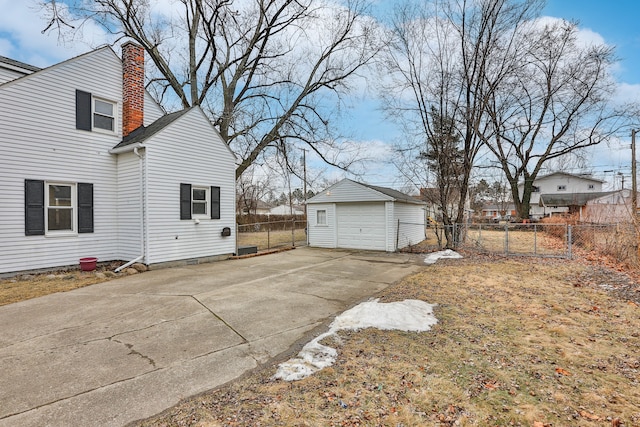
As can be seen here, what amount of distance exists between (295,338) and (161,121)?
352 inches

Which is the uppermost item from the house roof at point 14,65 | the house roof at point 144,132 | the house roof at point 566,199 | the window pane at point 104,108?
the house roof at point 14,65

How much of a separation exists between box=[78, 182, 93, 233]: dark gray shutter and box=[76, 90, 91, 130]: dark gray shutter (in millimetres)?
1652

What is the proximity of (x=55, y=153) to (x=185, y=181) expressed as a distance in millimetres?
3186

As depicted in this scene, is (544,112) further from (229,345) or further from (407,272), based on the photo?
(229,345)

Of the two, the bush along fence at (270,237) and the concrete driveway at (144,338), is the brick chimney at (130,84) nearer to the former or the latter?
the bush along fence at (270,237)

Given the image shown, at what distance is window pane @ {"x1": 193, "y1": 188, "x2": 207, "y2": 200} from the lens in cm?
1017

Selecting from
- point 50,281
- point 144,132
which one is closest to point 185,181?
point 144,132

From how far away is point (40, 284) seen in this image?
22.6ft

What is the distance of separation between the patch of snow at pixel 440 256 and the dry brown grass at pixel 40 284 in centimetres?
946

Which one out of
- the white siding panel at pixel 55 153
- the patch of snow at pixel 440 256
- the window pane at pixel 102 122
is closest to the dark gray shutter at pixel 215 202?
the white siding panel at pixel 55 153

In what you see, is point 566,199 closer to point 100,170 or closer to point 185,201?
point 185,201

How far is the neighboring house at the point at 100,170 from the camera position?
7562 millimetres

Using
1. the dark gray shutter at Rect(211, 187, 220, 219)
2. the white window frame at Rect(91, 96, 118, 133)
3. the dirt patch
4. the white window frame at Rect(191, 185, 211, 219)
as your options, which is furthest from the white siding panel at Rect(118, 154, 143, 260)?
the dark gray shutter at Rect(211, 187, 220, 219)

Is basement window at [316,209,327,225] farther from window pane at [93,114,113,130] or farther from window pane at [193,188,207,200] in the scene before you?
window pane at [93,114,113,130]
